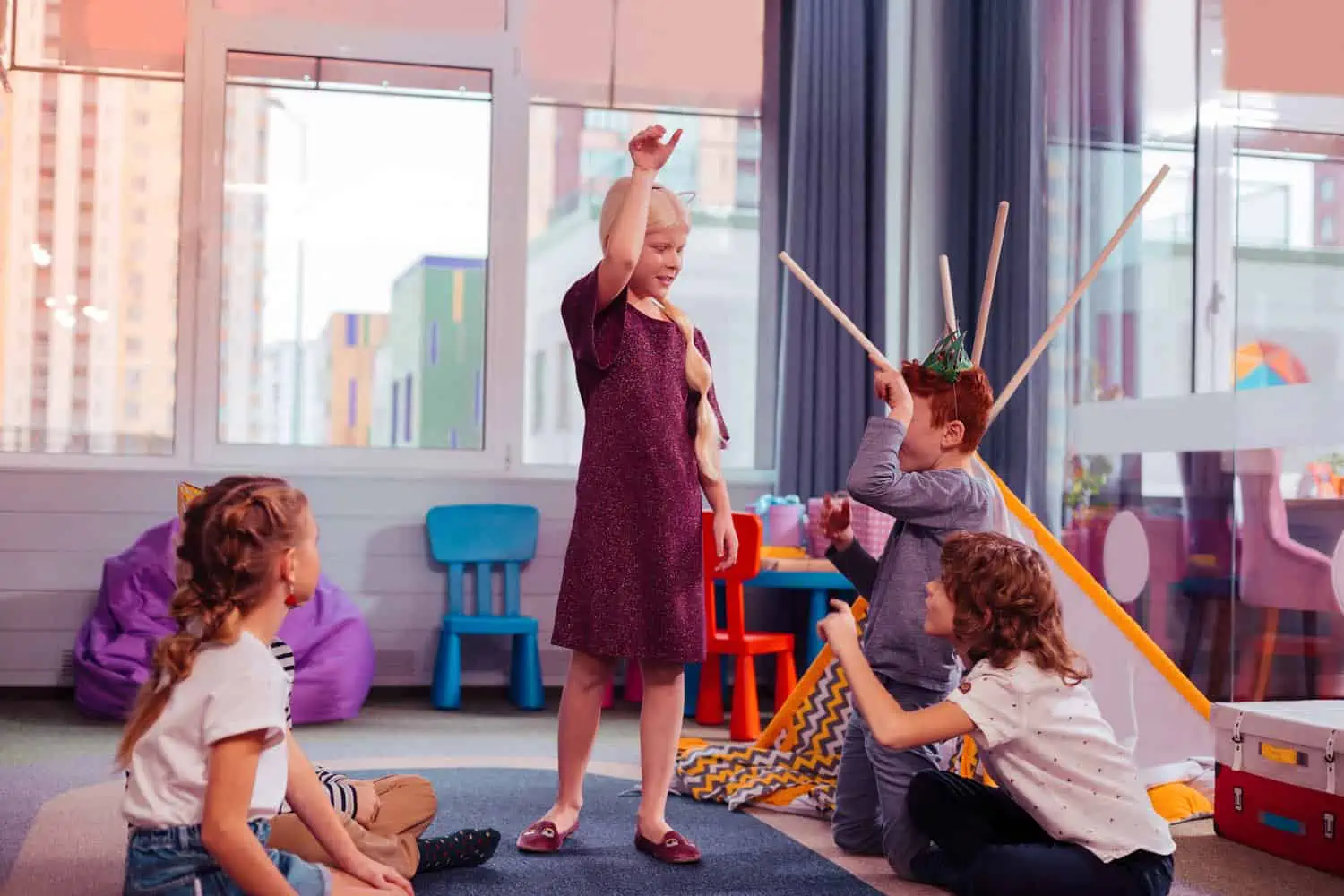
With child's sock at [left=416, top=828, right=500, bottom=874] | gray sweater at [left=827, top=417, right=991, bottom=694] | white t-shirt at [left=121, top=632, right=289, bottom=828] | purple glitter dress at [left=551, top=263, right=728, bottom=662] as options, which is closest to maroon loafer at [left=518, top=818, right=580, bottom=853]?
child's sock at [left=416, top=828, right=500, bottom=874]

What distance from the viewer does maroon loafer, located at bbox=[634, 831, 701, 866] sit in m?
2.25

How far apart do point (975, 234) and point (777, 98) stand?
1.01 meters

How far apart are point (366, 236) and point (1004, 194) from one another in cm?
213

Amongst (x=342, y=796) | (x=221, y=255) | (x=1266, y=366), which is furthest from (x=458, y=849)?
(x=221, y=255)

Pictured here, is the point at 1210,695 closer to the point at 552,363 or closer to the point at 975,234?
the point at 975,234

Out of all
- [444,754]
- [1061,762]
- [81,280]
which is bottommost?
[444,754]

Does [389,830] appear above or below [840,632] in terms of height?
below

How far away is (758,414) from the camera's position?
16.3ft

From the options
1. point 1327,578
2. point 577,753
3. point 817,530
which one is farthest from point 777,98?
point 577,753

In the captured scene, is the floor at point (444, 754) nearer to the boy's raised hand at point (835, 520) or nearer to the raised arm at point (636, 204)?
the boy's raised hand at point (835, 520)

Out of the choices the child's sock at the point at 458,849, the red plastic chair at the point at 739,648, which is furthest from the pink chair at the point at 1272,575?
the child's sock at the point at 458,849

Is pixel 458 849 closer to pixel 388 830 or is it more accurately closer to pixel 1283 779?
pixel 388 830

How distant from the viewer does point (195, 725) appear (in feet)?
4.78

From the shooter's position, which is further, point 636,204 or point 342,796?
point 636,204
